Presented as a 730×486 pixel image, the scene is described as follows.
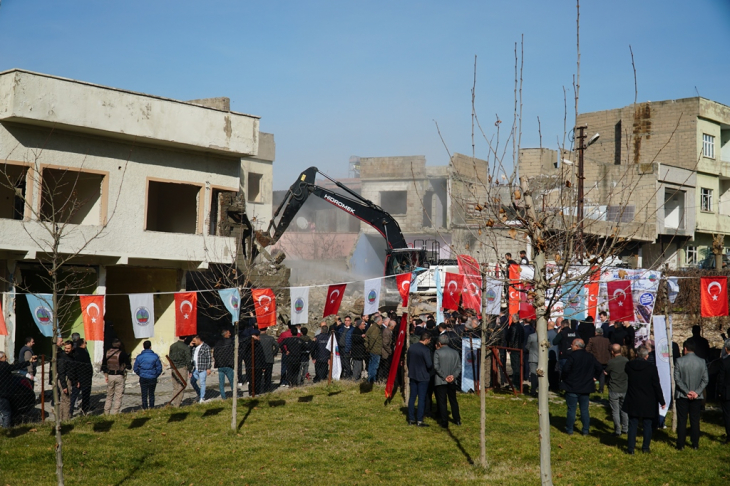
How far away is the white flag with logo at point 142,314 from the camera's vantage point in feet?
49.3

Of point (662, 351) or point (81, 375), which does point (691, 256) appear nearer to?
point (662, 351)

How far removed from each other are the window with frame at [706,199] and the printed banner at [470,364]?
32697 millimetres

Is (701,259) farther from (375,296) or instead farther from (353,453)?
(353,453)

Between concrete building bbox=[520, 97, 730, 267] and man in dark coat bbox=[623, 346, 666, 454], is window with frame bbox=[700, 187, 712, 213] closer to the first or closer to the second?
concrete building bbox=[520, 97, 730, 267]

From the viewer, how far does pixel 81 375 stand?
14234 millimetres

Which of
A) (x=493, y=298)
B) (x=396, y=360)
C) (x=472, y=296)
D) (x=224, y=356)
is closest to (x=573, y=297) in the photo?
(x=396, y=360)

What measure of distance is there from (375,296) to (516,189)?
28.4ft

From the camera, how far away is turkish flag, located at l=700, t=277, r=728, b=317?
50.1 ft

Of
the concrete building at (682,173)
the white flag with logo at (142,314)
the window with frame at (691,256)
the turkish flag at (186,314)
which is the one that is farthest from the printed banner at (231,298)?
the window with frame at (691,256)

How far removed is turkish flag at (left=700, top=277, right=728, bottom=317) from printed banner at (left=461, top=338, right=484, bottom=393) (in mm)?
5203

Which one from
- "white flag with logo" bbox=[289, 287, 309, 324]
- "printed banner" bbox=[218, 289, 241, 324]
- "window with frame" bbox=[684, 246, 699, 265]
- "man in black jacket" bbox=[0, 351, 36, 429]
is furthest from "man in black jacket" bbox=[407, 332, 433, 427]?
"window with frame" bbox=[684, 246, 699, 265]

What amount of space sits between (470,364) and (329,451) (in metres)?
5.88

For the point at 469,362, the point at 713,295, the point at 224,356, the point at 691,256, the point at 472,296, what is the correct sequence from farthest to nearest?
the point at 691,256 → the point at 469,362 → the point at 472,296 → the point at 224,356 → the point at 713,295

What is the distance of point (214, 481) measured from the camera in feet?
34.7
